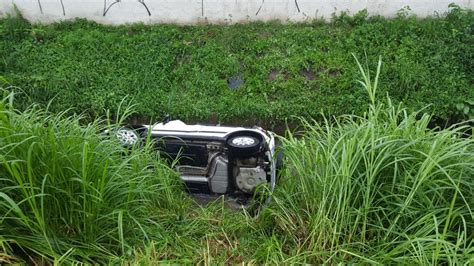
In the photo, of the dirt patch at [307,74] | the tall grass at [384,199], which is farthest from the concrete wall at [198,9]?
the tall grass at [384,199]

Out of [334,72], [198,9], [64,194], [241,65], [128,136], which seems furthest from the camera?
[198,9]

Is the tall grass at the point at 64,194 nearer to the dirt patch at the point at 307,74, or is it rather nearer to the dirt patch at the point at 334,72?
the dirt patch at the point at 307,74

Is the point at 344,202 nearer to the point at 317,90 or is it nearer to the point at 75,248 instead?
the point at 75,248

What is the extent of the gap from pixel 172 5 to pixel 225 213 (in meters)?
3.92

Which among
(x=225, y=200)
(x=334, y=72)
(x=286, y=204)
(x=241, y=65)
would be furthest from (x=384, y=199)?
(x=241, y=65)

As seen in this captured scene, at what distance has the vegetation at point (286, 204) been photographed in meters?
2.23

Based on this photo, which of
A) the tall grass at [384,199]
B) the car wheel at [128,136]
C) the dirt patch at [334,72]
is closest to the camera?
the tall grass at [384,199]

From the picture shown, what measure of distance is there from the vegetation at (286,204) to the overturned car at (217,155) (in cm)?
75

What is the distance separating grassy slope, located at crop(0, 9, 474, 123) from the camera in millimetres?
5207

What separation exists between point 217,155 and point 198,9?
314 cm

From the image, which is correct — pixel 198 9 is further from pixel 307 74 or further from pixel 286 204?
pixel 286 204

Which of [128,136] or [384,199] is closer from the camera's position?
[384,199]

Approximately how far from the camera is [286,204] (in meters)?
2.75

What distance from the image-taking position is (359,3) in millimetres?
6055
